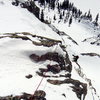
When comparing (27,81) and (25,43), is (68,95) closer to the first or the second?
(27,81)

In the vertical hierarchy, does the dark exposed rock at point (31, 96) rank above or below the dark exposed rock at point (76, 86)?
above

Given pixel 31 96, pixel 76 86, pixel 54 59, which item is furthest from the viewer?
pixel 54 59

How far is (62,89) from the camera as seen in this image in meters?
17.2

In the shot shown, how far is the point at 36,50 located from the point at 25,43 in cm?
135

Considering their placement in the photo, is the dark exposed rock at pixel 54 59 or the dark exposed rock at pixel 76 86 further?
the dark exposed rock at pixel 54 59

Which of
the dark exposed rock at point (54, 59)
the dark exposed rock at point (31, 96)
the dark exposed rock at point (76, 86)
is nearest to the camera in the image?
the dark exposed rock at point (31, 96)

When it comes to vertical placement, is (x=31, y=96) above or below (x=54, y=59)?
above

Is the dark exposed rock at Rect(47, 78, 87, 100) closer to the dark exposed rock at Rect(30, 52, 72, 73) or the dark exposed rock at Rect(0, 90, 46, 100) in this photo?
the dark exposed rock at Rect(30, 52, 72, 73)

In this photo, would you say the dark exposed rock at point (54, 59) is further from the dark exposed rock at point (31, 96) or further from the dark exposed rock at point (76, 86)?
the dark exposed rock at point (31, 96)

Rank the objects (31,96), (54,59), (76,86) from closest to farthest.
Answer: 1. (31,96)
2. (76,86)
3. (54,59)

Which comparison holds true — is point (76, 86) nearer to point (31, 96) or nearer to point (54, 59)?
point (54, 59)

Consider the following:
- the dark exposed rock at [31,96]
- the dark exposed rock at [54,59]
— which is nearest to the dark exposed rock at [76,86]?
the dark exposed rock at [54,59]

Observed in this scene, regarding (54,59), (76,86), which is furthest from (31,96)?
(54,59)

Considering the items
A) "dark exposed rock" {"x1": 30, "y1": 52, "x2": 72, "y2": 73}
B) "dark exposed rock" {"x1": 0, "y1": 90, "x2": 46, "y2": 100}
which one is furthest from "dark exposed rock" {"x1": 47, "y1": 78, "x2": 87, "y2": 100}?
"dark exposed rock" {"x1": 0, "y1": 90, "x2": 46, "y2": 100}
